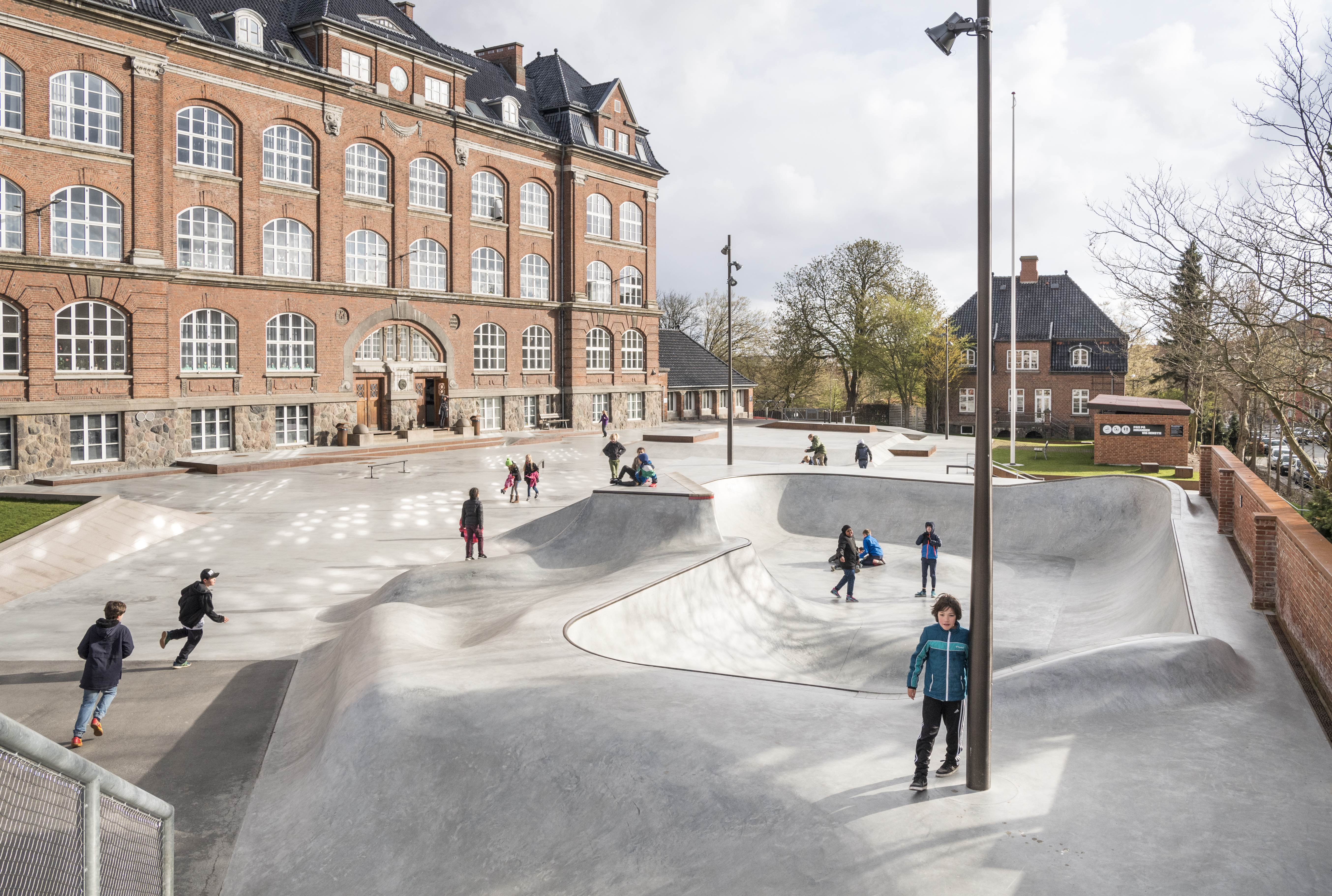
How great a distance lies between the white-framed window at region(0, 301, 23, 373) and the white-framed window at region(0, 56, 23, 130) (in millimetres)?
5548

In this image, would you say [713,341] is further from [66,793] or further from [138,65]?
[66,793]

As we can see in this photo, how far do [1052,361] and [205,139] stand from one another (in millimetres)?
52513

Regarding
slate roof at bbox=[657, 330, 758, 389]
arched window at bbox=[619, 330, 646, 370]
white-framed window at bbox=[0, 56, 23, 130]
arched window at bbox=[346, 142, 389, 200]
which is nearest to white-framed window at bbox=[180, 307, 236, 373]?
white-framed window at bbox=[0, 56, 23, 130]

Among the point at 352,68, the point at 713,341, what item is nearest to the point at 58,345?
the point at 352,68

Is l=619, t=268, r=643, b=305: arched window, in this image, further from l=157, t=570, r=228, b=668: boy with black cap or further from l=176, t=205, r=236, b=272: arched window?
l=157, t=570, r=228, b=668: boy with black cap

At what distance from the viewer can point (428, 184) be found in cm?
4225

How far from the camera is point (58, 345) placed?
28906 millimetres

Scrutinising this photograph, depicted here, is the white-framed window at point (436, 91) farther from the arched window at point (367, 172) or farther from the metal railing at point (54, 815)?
the metal railing at point (54, 815)

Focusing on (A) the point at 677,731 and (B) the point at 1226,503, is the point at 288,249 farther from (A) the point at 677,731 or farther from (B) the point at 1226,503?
(A) the point at 677,731

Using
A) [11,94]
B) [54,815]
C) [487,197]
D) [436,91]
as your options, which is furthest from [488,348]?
[54,815]

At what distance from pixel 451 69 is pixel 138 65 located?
50.6 feet

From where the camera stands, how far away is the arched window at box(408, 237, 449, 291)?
41719 millimetres

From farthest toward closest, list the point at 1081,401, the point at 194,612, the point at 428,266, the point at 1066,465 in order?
the point at 1081,401, the point at 428,266, the point at 1066,465, the point at 194,612

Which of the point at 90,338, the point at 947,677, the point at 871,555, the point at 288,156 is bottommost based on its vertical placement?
the point at 871,555
